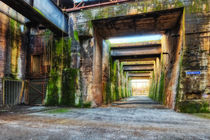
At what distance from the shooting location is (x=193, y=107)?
6531 millimetres

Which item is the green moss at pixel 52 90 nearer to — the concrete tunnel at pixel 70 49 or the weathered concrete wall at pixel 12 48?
the concrete tunnel at pixel 70 49

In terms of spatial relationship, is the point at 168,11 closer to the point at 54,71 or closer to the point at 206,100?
the point at 206,100

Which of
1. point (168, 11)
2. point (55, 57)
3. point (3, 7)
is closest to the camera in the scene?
point (168, 11)

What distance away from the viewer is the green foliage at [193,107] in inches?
253

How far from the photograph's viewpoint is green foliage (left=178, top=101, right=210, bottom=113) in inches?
253

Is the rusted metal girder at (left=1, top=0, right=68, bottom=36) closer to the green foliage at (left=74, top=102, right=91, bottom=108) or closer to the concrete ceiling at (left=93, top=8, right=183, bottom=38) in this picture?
the concrete ceiling at (left=93, top=8, right=183, bottom=38)

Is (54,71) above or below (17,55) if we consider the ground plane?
below

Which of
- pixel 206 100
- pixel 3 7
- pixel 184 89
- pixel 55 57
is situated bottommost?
pixel 206 100

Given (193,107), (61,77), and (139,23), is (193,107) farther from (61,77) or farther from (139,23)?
(61,77)

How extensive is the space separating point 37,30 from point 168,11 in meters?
8.52

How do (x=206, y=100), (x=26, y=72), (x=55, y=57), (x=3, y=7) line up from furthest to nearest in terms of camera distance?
(x=26, y=72), (x=55, y=57), (x=3, y=7), (x=206, y=100)

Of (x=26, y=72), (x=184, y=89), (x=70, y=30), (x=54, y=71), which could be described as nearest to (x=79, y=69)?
(x=54, y=71)

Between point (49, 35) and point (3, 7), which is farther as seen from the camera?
point (49, 35)

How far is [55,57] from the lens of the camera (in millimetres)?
9141
